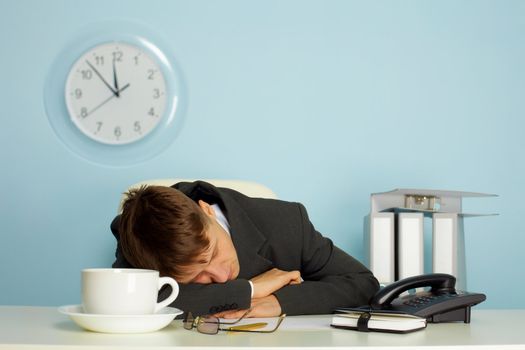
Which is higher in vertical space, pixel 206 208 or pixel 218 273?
pixel 206 208

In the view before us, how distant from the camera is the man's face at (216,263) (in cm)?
139

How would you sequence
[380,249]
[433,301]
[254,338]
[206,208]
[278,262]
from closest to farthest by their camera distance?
[254,338], [433,301], [206,208], [278,262], [380,249]

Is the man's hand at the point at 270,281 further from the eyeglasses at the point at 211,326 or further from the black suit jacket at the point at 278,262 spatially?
the eyeglasses at the point at 211,326

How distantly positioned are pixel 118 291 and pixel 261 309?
15.9 inches

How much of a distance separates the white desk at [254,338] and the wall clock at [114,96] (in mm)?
1549

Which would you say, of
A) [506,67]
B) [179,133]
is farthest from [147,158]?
[506,67]

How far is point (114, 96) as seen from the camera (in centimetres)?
271

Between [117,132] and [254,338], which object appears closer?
[254,338]

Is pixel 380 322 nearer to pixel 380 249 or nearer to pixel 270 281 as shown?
pixel 270 281

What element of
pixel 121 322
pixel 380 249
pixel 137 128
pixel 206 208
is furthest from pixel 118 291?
pixel 137 128

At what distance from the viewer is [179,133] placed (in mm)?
2717

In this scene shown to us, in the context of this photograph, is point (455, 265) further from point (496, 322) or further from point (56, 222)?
point (56, 222)

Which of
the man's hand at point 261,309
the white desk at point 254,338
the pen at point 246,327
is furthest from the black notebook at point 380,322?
the man's hand at point 261,309

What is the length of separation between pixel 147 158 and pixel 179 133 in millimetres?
142
